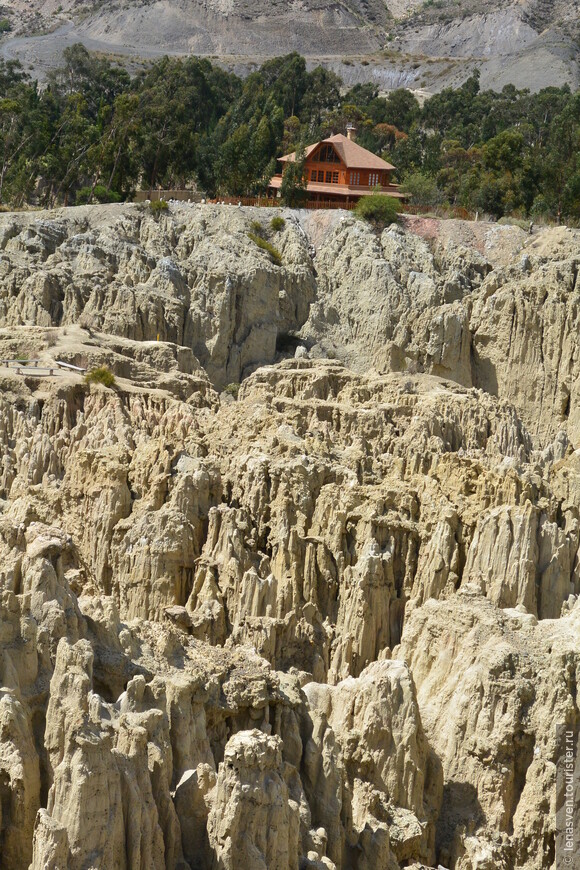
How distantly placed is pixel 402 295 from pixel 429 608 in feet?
136

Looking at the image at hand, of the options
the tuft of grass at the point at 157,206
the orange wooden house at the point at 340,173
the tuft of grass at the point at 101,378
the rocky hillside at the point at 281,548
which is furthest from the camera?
the orange wooden house at the point at 340,173

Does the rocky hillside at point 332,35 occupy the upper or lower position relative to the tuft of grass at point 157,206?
upper

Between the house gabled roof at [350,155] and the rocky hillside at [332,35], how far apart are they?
64005 millimetres

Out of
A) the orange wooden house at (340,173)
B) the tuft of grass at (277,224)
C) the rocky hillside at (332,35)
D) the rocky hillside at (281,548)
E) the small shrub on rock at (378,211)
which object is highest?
the rocky hillside at (332,35)

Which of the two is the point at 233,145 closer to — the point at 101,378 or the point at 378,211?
the point at 378,211

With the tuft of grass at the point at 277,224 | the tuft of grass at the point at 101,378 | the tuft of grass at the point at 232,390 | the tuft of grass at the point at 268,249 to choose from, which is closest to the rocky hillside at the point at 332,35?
the tuft of grass at the point at 277,224

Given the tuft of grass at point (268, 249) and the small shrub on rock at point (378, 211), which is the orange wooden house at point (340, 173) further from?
the tuft of grass at point (268, 249)

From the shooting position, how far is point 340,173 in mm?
83000

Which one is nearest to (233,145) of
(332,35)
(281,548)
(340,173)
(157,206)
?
(340,173)

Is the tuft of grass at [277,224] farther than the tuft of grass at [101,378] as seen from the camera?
Yes

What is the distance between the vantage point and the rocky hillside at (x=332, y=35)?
150875 millimetres

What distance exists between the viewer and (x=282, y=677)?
2706 cm

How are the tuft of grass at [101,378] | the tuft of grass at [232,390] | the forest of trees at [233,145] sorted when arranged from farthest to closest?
the forest of trees at [233,145]
the tuft of grass at [232,390]
the tuft of grass at [101,378]

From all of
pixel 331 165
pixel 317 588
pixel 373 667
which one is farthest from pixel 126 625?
pixel 331 165
